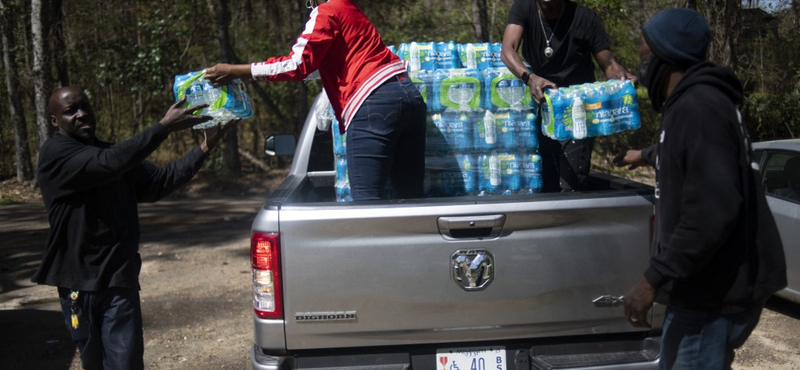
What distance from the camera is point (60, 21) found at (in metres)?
13.5

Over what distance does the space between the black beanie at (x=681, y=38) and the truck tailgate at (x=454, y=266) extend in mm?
975

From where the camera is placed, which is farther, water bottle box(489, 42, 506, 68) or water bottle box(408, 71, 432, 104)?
water bottle box(489, 42, 506, 68)

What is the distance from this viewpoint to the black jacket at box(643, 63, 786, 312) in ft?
8.05

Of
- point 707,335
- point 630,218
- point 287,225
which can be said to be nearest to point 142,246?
point 287,225

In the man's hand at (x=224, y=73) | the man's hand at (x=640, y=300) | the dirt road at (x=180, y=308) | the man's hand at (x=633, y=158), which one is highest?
the man's hand at (x=224, y=73)

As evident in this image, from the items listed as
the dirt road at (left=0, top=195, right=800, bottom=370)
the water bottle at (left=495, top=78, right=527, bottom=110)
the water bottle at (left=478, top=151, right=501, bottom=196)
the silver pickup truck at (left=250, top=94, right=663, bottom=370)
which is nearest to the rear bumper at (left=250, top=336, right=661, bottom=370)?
the silver pickup truck at (left=250, top=94, right=663, bottom=370)

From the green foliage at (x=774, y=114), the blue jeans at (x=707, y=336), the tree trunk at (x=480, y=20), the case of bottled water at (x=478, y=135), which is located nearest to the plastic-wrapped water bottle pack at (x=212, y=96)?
the case of bottled water at (x=478, y=135)

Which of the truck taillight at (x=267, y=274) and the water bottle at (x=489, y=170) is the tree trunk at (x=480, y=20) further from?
the truck taillight at (x=267, y=274)

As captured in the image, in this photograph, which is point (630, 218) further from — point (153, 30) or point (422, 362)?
point (153, 30)

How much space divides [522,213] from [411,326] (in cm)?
71

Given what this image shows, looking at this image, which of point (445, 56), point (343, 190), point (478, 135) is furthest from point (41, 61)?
point (478, 135)

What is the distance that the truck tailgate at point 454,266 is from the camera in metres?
3.41

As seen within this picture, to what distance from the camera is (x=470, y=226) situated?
11.2 ft

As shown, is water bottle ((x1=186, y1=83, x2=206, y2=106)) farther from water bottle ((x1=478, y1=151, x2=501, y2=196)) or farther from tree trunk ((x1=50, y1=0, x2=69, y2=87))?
tree trunk ((x1=50, y1=0, x2=69, y2=87))
